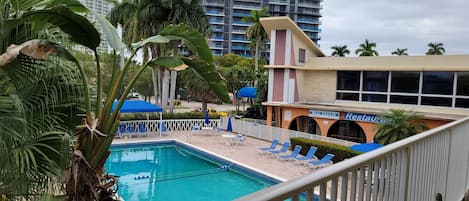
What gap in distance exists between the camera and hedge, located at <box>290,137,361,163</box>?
13.3 m

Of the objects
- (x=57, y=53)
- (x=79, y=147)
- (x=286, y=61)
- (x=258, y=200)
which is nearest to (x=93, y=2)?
(x=57, y=53)

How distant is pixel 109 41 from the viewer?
12.2 feet

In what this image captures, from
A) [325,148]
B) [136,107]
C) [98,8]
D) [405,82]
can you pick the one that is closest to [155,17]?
[136,107]

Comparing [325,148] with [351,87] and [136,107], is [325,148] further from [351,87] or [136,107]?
[136,107]

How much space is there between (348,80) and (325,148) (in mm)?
7167

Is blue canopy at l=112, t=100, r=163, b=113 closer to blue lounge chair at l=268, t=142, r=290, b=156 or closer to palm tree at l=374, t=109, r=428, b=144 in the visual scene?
blue lounge chair at l=268, t=142, r=290, b=156

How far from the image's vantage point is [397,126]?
1450 cm

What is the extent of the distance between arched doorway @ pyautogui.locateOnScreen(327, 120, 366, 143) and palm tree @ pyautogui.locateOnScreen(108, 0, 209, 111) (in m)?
10.7

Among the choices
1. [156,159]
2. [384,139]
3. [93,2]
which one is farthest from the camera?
[156,159]

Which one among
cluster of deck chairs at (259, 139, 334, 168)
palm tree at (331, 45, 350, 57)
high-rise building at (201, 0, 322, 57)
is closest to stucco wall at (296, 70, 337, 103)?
cluster of deck chairs at (259, 139, 334, 168)

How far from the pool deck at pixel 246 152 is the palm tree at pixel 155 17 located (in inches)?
229

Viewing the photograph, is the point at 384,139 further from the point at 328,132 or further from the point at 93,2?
the point at 93,2

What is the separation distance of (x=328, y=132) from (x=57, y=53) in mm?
18333

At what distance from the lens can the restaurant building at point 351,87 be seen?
17.0 meters
